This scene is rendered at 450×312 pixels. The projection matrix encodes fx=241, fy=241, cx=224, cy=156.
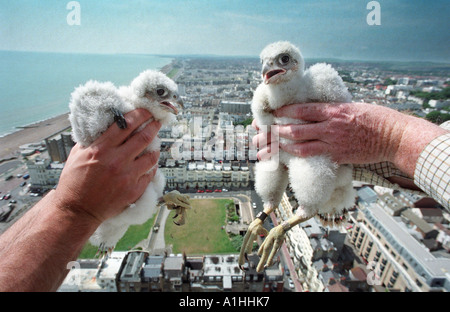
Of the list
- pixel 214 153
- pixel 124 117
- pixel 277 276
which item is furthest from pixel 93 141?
pixel 214 153

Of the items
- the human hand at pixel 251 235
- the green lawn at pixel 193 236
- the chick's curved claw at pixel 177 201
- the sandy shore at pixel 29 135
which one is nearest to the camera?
the human hand at pixel 251 235

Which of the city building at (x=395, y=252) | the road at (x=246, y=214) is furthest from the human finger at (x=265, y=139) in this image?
the road at (x=246, y=214)

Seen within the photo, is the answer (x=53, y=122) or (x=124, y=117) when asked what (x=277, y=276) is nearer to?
(x=124, y=117)

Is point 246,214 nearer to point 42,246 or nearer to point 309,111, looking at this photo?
point 309,111

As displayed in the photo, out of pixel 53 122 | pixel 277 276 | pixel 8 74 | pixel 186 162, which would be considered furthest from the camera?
pixel 8 74

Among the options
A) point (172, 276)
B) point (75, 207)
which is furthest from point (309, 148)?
point (172, 276)

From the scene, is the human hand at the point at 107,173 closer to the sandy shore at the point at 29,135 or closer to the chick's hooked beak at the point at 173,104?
the chick's hooked beak at the point at 173,104
